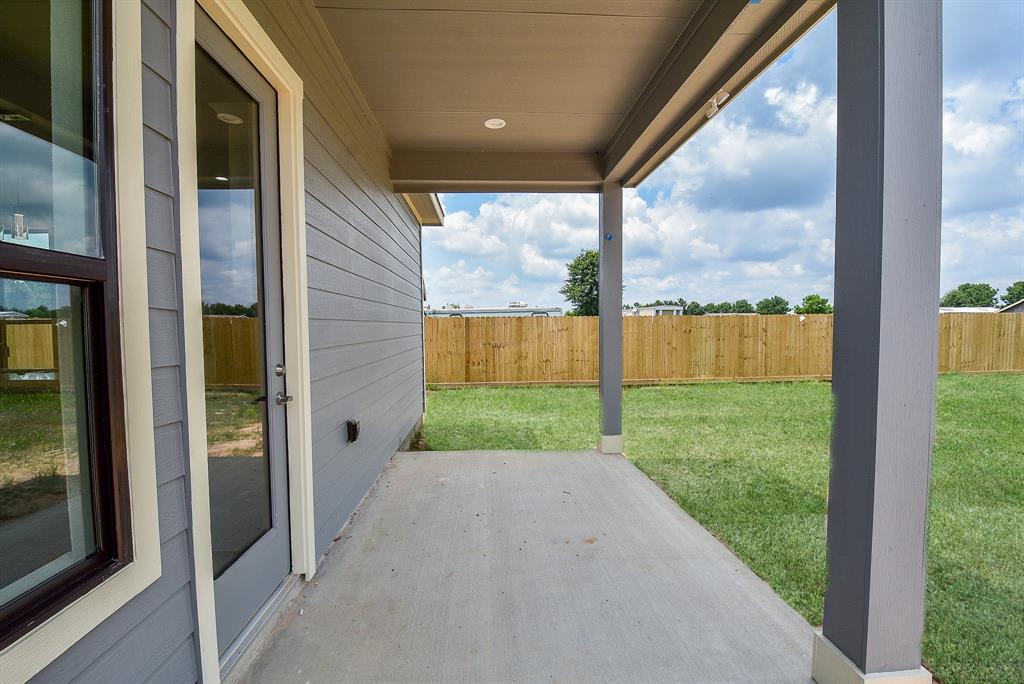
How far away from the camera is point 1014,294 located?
13062 millimetres

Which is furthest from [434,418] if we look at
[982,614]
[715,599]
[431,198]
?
[982,614]

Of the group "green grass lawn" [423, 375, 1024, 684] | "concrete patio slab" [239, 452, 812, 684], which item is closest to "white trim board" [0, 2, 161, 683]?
"concrete patio slab" [239, 452, 812, 684]

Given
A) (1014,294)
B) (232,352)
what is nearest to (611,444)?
(232,352)

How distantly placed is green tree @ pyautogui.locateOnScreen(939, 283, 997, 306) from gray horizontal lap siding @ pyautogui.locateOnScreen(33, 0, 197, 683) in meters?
23.6

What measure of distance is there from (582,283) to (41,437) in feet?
83.4

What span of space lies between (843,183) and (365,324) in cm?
279

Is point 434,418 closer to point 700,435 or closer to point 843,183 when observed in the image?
point 700,435

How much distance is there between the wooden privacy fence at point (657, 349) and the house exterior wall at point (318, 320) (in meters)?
3.42

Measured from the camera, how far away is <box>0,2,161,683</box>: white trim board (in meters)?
0.99

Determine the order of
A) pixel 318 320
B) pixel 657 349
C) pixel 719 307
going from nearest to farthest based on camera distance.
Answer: pixel 318 320 < pixel 657 349 < pixel 719 307

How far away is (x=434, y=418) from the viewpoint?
21.5 ft

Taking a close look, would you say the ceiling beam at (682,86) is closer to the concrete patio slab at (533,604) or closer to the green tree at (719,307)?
the concrete patio slab at (533,604)

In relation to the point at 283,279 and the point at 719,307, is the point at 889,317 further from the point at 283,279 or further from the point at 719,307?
the point at 719,307

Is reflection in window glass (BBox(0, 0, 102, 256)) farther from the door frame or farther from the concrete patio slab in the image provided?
the concrete patio slab
